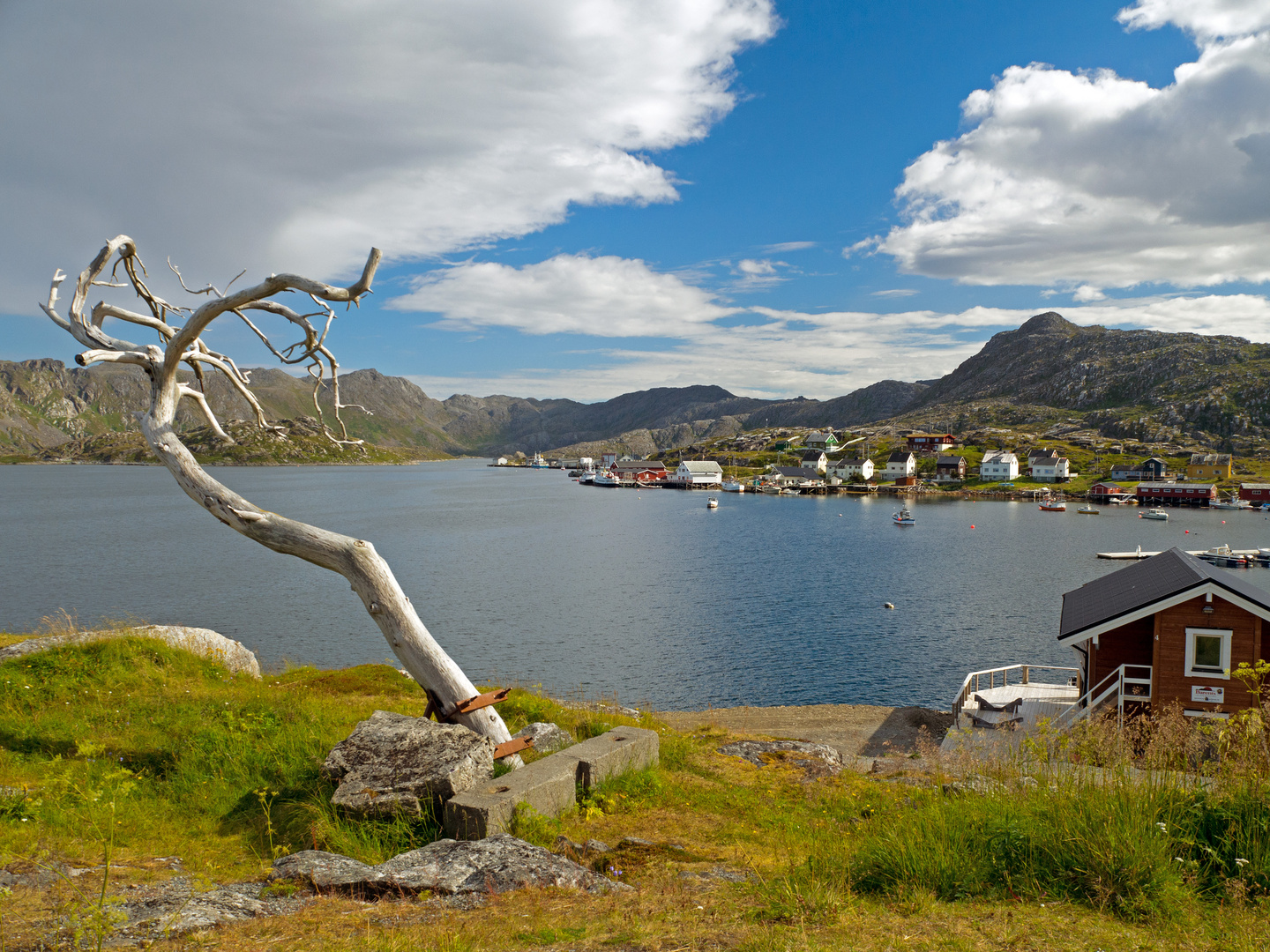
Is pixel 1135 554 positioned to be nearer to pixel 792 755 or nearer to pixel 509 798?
pixel 792 755

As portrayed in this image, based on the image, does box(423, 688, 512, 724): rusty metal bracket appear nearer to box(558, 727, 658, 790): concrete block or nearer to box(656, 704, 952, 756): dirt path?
box(558, 727, 658, 790): concrete block

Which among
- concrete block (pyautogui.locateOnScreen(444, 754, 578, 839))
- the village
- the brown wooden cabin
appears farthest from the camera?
the village

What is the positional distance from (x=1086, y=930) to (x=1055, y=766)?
3282mm

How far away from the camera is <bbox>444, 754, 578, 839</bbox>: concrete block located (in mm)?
8453

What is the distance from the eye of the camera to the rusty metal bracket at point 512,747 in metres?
10.4

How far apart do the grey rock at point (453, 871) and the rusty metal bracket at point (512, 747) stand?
8.48 ft

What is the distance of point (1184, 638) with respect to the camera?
1938 centimetres

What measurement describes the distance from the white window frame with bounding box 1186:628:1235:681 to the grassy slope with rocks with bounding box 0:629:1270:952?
12.7m

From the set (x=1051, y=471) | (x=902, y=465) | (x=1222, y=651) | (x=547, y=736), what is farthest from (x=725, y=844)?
(x=902, y=465)

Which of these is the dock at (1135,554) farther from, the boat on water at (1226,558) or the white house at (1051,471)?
the white house at (1051,471)

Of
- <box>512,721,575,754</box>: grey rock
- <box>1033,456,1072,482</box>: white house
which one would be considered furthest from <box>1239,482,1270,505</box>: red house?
<box>512,721,575,754</box>: grey rock

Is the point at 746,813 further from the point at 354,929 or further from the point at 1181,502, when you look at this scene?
the point at 1181,502

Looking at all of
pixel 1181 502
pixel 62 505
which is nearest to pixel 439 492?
pixel 62 505

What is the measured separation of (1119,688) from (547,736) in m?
17.3
